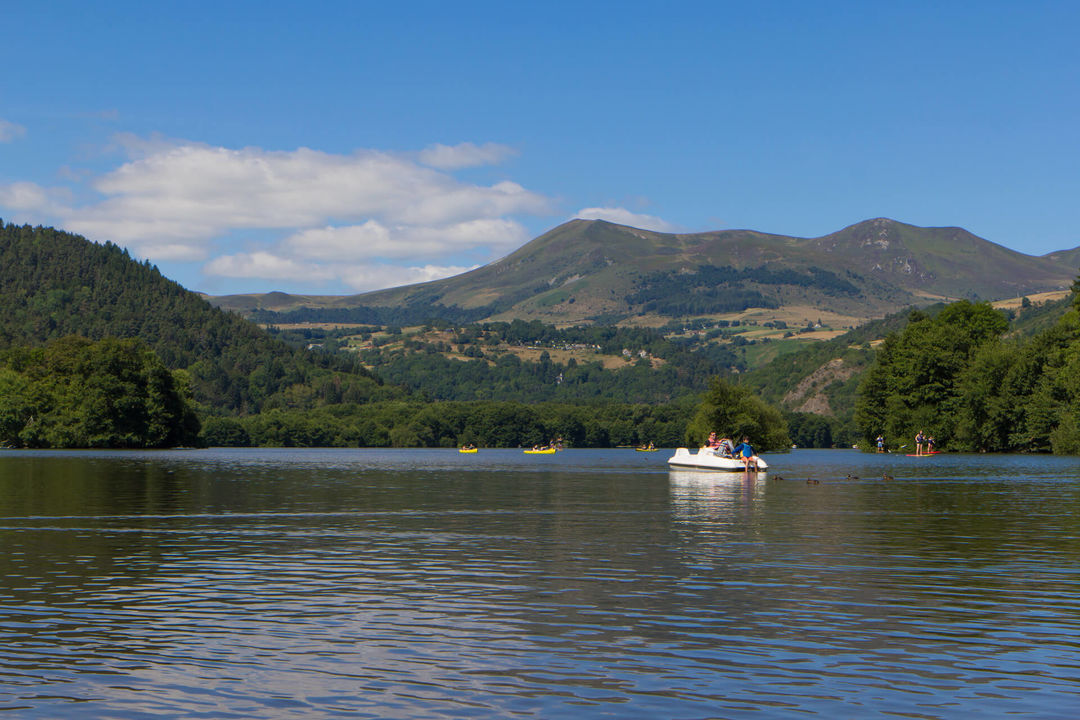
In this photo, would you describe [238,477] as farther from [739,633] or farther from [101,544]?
[739,633]

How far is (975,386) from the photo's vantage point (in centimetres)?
14900

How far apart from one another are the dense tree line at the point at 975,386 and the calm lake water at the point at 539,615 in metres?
99.1

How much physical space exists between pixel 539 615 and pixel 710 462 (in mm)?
82027

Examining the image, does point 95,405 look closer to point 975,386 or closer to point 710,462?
point 710,462

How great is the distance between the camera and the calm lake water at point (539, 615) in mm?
16797

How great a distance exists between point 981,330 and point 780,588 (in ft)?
533

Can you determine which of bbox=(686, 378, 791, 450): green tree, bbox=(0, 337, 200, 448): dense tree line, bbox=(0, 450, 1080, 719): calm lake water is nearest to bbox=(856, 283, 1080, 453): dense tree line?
bbox=(686, 378, 791, 450): green tree

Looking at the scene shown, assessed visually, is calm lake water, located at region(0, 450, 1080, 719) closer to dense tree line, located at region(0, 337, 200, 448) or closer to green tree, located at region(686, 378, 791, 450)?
green tree, located at region(686, 378, 791, 450)

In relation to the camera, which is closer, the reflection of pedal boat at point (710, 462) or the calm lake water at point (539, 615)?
the calm lake water at point (539, 615)

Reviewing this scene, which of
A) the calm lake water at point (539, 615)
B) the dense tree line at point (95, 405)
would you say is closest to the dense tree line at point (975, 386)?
the calm lake water at point (539, 615)

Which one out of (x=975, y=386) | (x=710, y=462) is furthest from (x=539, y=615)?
(x=975, y=386)

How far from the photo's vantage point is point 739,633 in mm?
21562

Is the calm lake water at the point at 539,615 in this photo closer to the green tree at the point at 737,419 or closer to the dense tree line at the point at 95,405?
the green tree at the point at 737,419

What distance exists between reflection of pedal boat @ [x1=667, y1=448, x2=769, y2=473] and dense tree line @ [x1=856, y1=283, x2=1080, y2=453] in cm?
4923
